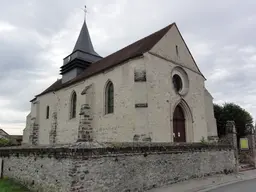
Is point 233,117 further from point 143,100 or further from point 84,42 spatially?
point 84,42

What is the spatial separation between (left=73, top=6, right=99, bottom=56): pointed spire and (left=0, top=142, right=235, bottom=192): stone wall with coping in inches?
616

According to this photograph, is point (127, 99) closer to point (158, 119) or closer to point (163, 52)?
point (158, 119)

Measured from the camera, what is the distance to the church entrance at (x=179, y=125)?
15.7m

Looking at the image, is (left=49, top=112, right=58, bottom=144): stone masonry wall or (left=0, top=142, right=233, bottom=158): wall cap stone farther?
(left=49, top=112, right=58, bottom=144): stone masonry wall

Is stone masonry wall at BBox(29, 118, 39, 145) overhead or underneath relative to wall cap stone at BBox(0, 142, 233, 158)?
overhead

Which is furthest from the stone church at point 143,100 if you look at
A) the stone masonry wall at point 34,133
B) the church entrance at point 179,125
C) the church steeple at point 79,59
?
the church steeple at point 79,59

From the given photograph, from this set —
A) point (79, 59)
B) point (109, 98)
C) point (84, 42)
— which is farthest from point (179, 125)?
point (84, 42)

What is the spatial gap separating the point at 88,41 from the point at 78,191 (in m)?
21.9

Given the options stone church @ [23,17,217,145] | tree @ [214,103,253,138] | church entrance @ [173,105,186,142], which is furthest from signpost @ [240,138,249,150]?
tree @ [214,103,253,138]

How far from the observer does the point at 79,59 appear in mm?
23312

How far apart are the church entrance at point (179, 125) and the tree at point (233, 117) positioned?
11358 mm

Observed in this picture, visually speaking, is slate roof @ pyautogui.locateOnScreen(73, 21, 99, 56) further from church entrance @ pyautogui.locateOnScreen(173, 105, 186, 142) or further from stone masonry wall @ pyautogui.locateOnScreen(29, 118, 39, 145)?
church entrance @ pyautogui.locateOnScreen(173, 105, 186, 142)

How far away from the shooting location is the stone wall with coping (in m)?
6.82

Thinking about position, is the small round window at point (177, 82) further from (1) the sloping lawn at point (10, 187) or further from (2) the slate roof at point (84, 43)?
(2) the slate roof at point (84, 43)
